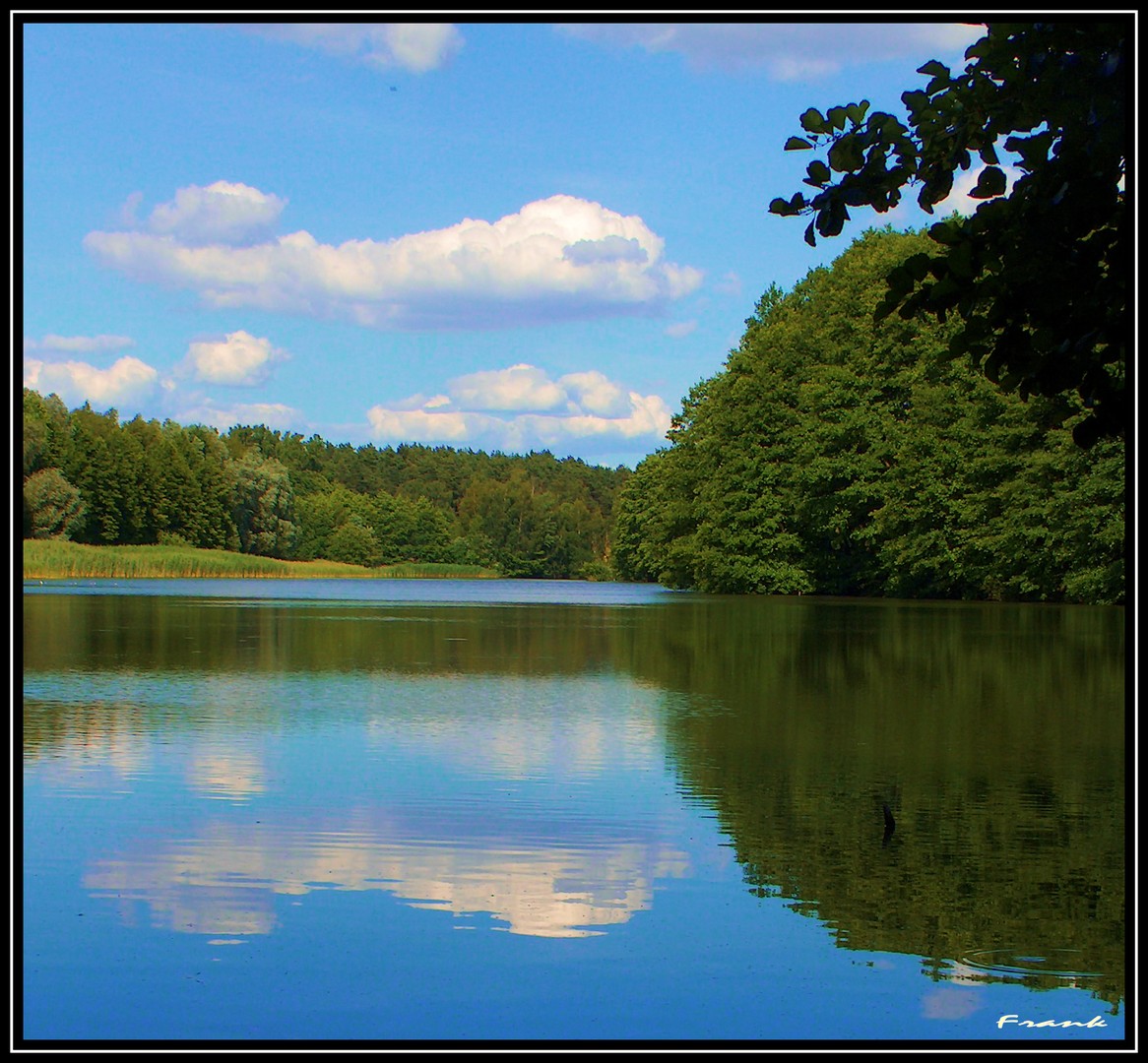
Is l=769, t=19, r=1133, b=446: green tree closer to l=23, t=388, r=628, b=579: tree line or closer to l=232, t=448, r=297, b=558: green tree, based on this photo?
l=23, t=388, r=628, b=579: tree line

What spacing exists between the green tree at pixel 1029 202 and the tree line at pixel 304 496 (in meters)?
71.2

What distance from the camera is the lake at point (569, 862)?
17.1ft

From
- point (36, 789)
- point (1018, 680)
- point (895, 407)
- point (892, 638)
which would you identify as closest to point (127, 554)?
point (895, 407)

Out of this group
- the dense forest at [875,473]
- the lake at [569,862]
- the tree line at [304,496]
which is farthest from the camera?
the tree line at [304,496]

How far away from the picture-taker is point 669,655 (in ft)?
74.5

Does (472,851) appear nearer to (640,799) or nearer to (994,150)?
(640,799)

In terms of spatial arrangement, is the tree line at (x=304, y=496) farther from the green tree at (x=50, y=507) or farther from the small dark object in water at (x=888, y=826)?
the small dark object in water at (x=888, y=826)

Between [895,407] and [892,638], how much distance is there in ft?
87.9

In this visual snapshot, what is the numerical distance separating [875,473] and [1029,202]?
1773 inches

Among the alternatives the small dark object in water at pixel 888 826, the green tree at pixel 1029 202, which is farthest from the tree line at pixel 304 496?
the green tree at pixel 1029 202

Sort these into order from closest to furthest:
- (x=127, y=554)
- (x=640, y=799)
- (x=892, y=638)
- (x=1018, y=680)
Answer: (x=640, y=799)
(x=1018, y=680)
(x=892, y=638)
(x=127, y=554)

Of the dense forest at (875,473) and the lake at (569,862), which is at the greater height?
the dense forest at (875,473)

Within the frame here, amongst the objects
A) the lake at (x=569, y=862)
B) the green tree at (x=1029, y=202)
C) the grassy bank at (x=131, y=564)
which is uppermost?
the green tree at (x=1029, y=202)

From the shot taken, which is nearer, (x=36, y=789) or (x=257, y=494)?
(x=36, y=789)
